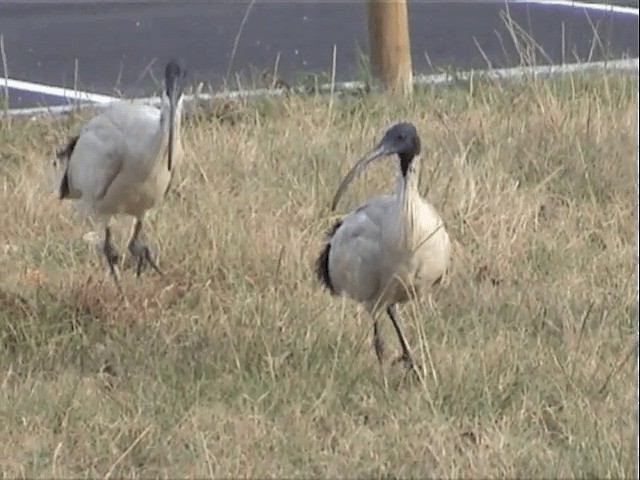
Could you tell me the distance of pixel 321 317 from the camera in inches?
216

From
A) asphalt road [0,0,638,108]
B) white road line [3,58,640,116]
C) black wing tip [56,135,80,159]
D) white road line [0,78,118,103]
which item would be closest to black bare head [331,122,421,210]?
black wing tip [56,135,80,159]

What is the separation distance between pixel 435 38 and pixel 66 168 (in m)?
5.39

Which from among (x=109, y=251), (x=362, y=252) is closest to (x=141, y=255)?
(x=109, y=251)

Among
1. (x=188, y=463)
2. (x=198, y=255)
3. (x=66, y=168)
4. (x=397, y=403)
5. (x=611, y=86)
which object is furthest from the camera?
(x=611, y=86)

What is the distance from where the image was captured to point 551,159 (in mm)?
7145

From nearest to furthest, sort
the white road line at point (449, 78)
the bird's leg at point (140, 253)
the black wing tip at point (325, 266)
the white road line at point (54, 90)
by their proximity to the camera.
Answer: the black wing tip at point (325, 266) < the bird's leg at point (140, 253) < the white road line at point (449, 78) < the white road line at point (54, 90)

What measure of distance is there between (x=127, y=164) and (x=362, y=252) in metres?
1.27

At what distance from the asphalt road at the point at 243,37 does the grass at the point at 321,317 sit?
2.34 m

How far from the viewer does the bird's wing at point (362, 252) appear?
5289 mm

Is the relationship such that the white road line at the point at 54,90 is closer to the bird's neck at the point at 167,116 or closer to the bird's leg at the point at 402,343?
the bird's neck at the point at 167,116

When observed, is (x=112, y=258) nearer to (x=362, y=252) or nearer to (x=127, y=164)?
(x=127, y=164)

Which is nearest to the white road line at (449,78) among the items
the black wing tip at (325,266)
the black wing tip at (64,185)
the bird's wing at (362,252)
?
the black wing tip at (64,185)

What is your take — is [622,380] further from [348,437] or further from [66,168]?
[66,168]

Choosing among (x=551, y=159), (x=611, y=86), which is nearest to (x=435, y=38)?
(x=611, y=86)
